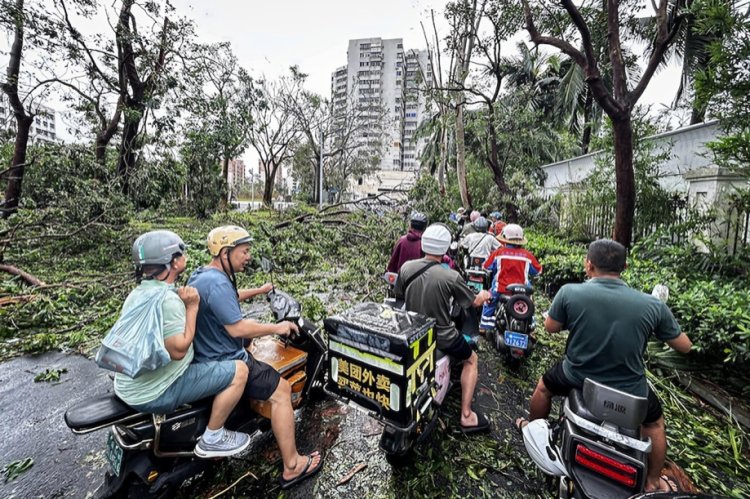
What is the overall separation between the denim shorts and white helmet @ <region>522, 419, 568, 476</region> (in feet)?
6.61

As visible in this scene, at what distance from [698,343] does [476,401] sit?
216 cm

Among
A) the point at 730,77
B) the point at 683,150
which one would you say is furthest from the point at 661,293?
the point at 683,150

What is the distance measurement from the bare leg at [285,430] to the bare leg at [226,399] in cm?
26

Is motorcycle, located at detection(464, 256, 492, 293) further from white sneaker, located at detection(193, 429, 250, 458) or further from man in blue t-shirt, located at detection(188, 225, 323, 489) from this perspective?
white sneaker, located at detection(193, 429, 250, 458)

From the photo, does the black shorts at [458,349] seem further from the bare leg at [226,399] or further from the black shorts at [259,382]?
the bare leg at [226,399]

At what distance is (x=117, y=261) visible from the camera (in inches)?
313

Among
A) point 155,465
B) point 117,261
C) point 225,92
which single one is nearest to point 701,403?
point 155,465

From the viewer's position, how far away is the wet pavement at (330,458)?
7.64ft

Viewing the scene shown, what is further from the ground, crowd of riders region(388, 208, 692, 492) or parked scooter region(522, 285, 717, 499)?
crowd of riders region(388, 208, 692, 492)

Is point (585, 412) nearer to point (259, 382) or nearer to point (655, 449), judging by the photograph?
point (655, 449)

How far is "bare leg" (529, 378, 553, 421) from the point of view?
2.48 meters

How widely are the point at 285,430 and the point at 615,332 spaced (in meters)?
2.21

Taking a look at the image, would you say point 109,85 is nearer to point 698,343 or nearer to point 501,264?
point 501,264

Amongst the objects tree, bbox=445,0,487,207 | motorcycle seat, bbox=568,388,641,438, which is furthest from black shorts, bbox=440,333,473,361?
tree, bbox=445,0,487,207
